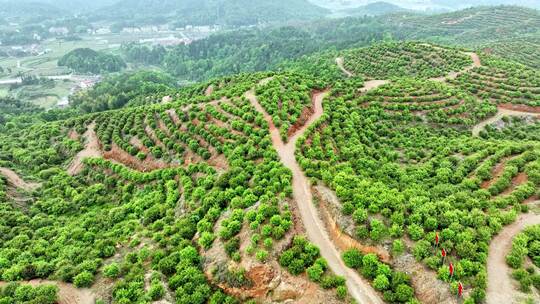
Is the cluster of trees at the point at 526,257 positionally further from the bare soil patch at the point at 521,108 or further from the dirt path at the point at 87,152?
the dirt path at the point at 87,152

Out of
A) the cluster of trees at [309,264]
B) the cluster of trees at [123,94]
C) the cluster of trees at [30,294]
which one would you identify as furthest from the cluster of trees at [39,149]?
the cluster of trees at [309,264]

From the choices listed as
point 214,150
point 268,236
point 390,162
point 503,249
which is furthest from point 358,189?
point 214,150

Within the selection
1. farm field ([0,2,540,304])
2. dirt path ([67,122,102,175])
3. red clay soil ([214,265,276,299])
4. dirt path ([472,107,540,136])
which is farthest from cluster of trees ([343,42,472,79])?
red clay soil ([214,265,276,299])

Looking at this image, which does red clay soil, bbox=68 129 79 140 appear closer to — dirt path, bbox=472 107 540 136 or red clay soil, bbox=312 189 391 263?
red clay soil, bbox=312 189 391 263

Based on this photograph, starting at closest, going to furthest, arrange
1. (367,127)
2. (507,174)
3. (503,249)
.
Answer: (503,249) < (507,174) < (367,127)

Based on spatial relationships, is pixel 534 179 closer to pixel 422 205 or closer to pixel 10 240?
pixel 422 205

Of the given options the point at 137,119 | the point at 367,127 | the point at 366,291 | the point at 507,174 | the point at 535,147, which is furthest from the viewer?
the point at 137,119

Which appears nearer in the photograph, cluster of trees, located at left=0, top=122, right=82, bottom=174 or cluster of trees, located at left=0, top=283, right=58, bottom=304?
cluster of trees, located at left=0, top=283, right=58, bottom=304

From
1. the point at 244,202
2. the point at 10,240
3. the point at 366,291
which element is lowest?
the point at 10,240
